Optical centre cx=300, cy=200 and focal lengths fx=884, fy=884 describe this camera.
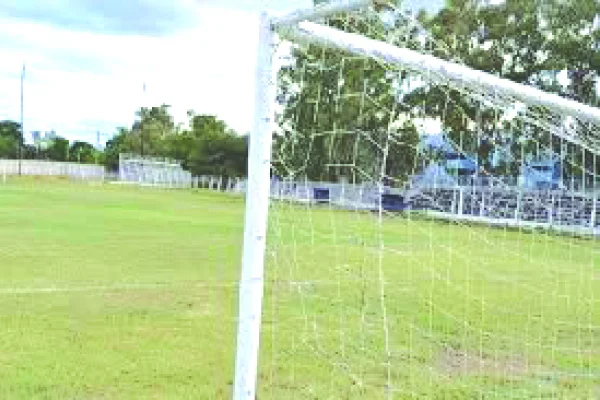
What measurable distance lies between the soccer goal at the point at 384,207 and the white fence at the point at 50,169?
6192 centimetres

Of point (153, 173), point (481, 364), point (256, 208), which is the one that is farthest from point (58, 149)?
point (256, 208)

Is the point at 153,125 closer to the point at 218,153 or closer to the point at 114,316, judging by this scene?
the point at 218,153

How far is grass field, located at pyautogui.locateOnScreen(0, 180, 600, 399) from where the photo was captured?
585 cm

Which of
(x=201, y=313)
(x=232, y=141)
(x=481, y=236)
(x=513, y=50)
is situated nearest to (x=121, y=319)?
(x=201, y=313)

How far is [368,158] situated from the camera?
16.1ft

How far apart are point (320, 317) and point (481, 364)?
1744 mm

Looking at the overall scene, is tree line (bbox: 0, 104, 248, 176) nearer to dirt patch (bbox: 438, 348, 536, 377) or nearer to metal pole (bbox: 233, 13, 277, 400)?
dirt patch (bbox: 438, 348, 536, 377)

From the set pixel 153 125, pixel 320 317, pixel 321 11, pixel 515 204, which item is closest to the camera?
pixel 321 11

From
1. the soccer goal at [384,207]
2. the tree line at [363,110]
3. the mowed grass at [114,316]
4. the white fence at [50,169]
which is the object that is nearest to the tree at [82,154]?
the white fence at [50,169]

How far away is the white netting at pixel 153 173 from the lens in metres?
68.4

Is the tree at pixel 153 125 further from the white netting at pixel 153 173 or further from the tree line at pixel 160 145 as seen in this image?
the white netting at pixel 153 173

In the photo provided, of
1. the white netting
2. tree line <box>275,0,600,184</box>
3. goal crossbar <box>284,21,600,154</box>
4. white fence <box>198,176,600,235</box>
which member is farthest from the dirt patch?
the white netting

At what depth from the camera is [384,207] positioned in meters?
5.05

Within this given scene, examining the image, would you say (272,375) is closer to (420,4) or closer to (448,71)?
(448,71)
